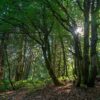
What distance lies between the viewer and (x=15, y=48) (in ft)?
73.7

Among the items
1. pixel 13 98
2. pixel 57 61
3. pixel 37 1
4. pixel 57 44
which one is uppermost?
pixel 37 1

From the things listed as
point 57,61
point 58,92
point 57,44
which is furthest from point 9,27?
point 57,61

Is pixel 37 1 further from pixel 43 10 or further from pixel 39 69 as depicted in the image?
pixel 39 69

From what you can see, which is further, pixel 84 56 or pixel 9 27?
pixel 9 27

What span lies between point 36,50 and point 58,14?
11.1 meters

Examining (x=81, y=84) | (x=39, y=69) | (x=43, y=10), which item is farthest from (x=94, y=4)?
(x=39, y=69)

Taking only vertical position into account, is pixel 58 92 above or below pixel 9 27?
below

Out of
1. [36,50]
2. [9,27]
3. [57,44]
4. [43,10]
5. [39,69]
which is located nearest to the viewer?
[43,10]

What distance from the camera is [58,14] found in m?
12.5

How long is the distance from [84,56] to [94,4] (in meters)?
2.64

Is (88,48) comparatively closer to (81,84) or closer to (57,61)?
(81,84)

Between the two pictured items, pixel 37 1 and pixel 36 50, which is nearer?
pixel 37 1

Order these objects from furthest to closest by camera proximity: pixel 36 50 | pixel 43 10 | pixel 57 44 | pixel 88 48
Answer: pixel 36 50 < pixel 57 44 < pixel 43 10 < pixel 88 48

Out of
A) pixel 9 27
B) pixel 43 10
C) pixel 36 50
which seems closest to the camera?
pixel 43 10
